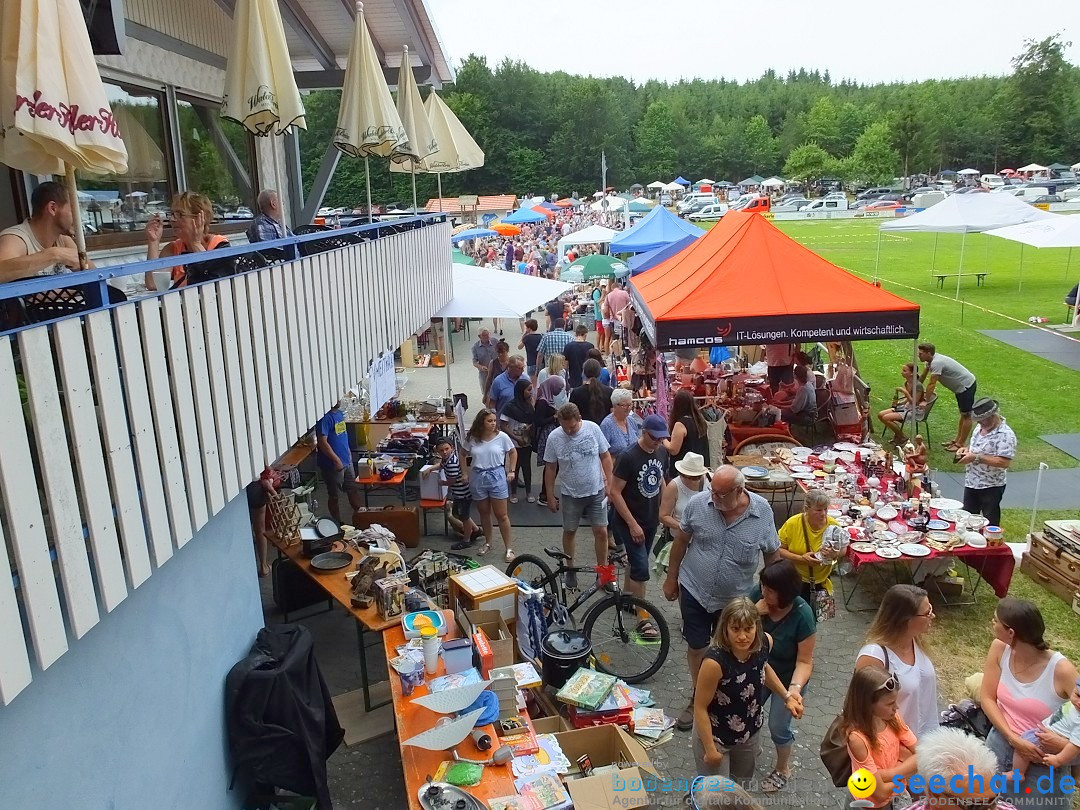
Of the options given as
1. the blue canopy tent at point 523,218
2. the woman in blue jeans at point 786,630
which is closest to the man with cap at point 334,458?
the woman in blue jeans at point 786,630

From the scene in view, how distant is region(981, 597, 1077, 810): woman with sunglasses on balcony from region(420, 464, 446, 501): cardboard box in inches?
236

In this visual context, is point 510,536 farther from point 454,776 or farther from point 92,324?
point 92,324

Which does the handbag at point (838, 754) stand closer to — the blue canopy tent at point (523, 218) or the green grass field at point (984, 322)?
the green grass field at point (984, 322)

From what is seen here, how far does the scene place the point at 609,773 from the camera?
4.18m

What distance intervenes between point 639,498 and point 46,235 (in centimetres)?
466

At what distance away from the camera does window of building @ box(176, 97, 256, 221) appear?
27.4 ft

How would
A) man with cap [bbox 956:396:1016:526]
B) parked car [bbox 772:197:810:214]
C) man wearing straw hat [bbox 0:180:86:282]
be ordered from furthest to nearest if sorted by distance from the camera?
parked car [bbox 772:197:810:214] < man with cap [bbox 956:396:1016:526] < man wearing straw hat [bbox 0:180:86:282]

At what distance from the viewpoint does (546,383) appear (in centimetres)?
997

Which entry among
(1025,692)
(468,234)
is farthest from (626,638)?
(468,234)

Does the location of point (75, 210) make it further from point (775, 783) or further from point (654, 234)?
point (654, 234)

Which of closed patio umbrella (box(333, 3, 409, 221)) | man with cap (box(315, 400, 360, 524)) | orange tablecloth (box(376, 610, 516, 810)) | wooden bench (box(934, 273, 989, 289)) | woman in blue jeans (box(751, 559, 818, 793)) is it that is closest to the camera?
orange tablecloth (box(376, 610, 516, 810))

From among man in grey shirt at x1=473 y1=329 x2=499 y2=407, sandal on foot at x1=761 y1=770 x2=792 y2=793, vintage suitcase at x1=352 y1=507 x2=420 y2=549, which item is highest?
man in grey shirt at x1=473 y1=329 x2=499 y2=407

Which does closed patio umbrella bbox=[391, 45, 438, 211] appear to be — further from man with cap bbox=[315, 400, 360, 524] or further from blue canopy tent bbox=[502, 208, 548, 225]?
blue canopy tent bbox=[502, 208, 548, 225]

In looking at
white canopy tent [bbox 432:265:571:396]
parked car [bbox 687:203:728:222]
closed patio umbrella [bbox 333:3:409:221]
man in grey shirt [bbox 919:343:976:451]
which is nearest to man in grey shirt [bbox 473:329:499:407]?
white canopy tent [bbox 432:265:571:396]
